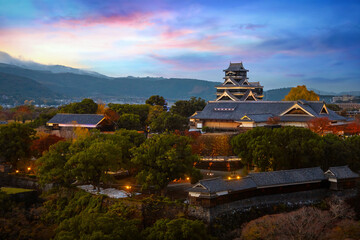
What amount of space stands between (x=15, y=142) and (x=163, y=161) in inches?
787

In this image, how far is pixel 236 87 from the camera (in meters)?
70.2

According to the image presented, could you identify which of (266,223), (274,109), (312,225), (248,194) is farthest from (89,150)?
(274,109)

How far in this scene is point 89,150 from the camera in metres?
30.4

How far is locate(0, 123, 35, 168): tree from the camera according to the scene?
126ft

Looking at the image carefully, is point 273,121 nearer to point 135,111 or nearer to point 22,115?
point 135,111

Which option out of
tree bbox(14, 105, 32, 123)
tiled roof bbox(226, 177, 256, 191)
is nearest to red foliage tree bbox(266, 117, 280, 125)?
tiled roof bbox(226, 177, 256, 191)

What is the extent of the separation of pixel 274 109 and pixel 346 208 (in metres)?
26.4

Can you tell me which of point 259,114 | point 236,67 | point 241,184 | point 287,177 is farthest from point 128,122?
point 236,67

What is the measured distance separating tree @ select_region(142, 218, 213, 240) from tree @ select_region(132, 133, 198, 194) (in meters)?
5.29

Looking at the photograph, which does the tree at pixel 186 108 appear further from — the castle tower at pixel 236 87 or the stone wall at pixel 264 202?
the stone wall at pixel 264 202

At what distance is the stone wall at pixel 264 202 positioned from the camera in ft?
81.3

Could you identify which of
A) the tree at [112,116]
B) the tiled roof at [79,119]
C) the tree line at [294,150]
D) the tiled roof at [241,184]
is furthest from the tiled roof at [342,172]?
the tree at [112,116]

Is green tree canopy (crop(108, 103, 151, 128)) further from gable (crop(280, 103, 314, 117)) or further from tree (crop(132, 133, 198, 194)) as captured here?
tree (crop(132, 133, 198, 194))

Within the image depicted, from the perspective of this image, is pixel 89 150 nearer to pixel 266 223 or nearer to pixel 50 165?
pixel 50 165
